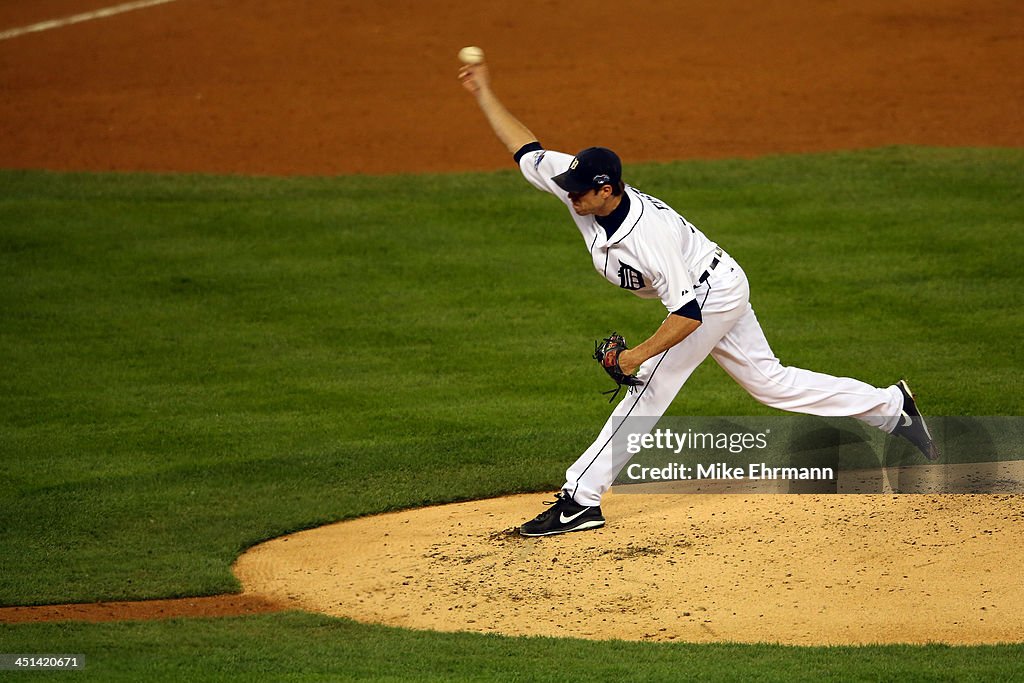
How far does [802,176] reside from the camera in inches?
487

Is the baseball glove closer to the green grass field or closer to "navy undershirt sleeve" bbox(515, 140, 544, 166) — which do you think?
"navy undershirt sleeve" bbox(515, 140, 544, 166)

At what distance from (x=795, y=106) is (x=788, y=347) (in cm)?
631

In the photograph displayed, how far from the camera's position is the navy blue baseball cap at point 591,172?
582 cm

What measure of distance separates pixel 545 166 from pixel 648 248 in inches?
27.4

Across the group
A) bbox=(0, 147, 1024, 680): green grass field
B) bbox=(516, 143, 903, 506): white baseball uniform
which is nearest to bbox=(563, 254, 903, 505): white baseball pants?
bbox=(516, 143, 903, 506): white baseball uniform

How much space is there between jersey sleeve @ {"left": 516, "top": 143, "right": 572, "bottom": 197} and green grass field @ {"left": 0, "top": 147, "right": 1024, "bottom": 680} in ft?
5.24

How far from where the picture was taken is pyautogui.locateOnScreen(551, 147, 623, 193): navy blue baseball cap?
5.82 meters

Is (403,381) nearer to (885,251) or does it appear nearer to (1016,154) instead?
(885,251)

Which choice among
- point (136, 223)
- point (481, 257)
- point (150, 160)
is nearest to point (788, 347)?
point (481, 257)

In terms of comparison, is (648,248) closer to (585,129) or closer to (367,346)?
(367,346)

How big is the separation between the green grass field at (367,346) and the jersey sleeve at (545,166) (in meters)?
1.60

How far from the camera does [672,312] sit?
5.84 metres

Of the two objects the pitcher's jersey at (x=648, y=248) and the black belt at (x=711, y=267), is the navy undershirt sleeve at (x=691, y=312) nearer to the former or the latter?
the pitcher's jersey at (x=648, y=248)

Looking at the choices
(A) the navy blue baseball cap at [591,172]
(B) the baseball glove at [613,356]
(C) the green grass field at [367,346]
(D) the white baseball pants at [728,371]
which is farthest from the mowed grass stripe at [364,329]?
(A) the navy blue baseball cap at [591,172]
